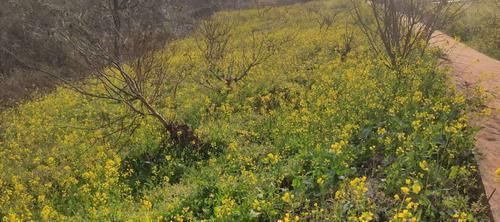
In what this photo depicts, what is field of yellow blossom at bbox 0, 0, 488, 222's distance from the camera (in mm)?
→ 4035

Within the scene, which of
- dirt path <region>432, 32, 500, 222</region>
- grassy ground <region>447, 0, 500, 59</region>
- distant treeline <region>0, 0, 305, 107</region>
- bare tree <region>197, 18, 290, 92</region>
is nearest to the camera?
dirt path <region>432, 32, 500, 222</region>

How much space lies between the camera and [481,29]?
43.6ft

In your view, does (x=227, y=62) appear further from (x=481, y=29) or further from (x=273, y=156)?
(x=481, y=29)

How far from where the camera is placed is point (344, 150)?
16.0 feet

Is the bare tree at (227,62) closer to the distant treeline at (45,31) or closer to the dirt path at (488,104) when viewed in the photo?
the dirt path at (488,104)

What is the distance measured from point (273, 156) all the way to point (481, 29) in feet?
36.9

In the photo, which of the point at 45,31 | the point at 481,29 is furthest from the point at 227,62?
the point at 45,31

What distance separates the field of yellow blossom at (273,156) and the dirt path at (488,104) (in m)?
0.13

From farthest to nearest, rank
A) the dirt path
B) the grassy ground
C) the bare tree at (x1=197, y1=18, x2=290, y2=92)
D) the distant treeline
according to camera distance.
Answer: the distant treeline
the grassy ground
the bare tree at (x1=197, y1=18, x2=290, y2=92)
the dirt path

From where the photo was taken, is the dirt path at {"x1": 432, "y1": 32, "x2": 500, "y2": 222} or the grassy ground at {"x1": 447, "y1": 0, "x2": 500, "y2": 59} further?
the grassy ground at {"x1": 447, "y1": 0, "x2": 500, "y2": 59}

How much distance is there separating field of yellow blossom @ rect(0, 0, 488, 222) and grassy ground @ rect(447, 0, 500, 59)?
10.3 feet

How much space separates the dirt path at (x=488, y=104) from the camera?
395cm

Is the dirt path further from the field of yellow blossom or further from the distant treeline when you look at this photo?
the distant treeline

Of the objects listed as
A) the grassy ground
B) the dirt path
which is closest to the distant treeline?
the grassy ground
